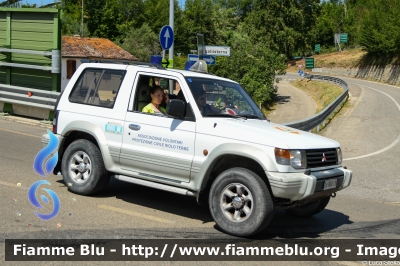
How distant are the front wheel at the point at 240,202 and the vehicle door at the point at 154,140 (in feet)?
1.79

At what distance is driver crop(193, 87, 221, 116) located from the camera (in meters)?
7.00

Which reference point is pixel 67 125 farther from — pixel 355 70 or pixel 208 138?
pixel 355 70

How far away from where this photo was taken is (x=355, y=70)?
77.6m

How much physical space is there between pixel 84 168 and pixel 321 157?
11.2 feet

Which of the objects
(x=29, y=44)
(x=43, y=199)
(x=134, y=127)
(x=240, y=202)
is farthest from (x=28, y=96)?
(x=240, y=202)

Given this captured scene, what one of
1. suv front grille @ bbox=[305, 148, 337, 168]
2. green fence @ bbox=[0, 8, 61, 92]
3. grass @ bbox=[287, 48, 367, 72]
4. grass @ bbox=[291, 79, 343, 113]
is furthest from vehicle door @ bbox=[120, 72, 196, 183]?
grass @ bbox=[287, 48, 367, 72]

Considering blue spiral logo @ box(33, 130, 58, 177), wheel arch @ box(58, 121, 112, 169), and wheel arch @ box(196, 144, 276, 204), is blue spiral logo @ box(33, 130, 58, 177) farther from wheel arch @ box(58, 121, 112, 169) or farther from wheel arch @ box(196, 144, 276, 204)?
wheel arch @ box(196, 144, 276, 204)

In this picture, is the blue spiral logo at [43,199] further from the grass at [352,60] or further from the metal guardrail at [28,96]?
the grass at [352,60]

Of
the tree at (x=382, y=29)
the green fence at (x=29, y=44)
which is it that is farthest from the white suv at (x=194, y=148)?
the tree at (x=382, y=29)

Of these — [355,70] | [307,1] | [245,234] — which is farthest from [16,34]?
[307,1]

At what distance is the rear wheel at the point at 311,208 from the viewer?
24.5ft

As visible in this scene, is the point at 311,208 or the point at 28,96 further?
the point at 28,96

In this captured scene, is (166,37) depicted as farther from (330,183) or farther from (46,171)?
(330,183)

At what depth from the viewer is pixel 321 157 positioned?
21.6ft
